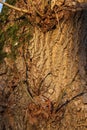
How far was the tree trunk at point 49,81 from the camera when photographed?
81.8 inches

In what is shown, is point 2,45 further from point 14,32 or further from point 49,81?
point 49,81

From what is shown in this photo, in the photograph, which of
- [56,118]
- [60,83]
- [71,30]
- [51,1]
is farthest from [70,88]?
[51,1]

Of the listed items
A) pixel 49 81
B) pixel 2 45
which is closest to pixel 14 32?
pixel 2 45

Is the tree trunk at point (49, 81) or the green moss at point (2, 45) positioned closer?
the tree trunk at point (49, 81)

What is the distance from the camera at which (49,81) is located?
213cm

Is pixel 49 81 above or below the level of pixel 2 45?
below

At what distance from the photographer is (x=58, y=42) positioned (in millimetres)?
2172

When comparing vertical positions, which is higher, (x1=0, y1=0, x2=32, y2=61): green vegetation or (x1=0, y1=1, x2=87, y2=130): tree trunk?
(x1=0, y1=0, x2=32, y2=61): green vegetation

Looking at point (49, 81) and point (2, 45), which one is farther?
point (2, 45)

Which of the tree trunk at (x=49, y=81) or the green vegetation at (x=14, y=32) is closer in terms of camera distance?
the tree trunk at (x=49, y=81)

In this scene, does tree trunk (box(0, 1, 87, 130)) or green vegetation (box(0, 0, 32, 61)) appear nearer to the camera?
tree trunk (box(0, 1, 87, 130))

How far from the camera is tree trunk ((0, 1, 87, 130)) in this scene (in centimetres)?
208

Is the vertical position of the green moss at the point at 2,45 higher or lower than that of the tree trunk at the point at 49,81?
→ higher

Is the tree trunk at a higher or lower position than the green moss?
lower
